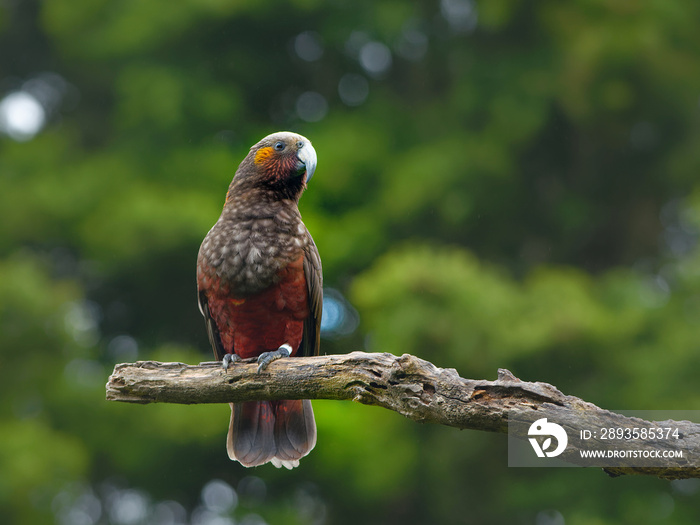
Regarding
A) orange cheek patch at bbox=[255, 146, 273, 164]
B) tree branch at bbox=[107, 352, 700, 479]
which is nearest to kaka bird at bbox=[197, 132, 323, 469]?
orange cheek patch at bbox=[255, 146, 273, 164]

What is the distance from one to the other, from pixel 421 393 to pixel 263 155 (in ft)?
6.02

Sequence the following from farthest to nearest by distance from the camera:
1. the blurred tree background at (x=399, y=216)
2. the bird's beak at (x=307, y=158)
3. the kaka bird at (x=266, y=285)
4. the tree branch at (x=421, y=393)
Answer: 1. the blurred tree background at (x=399, y=216)
2. the bird's beak at (x=307, y=158)
3. the kaka bird at (x=266, y=285)
4. the tree branch at (x=421, y=393)

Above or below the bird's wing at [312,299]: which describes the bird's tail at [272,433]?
below

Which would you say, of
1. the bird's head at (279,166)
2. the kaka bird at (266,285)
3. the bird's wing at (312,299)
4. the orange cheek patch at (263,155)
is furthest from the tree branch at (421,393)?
the orange cheek patch at (263,155)

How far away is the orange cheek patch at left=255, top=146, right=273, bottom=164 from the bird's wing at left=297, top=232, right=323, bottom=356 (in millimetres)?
480

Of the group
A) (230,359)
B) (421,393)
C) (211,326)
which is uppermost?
(211,326)

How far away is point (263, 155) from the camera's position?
432 centimetres

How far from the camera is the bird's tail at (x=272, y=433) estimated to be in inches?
161

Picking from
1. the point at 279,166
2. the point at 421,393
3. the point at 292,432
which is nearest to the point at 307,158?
the point at 279,166

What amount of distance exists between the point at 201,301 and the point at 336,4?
214 inches

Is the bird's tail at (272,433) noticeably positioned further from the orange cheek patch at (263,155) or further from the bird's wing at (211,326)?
the orange cheek patch at (263,155)

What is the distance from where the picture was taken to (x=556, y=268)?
25.6 feet

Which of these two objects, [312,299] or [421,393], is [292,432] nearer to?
[312,299]

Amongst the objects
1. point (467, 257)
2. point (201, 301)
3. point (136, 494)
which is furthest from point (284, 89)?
point (201, 301)
